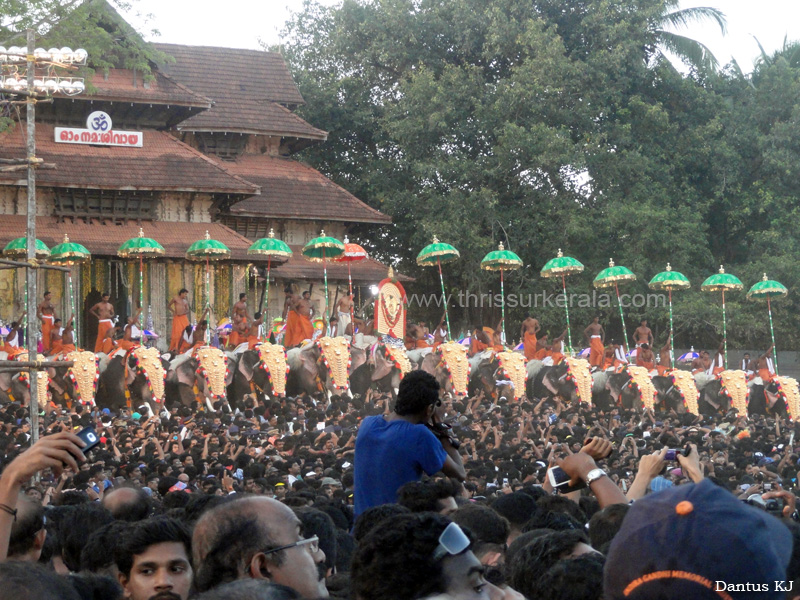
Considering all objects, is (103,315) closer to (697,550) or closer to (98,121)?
(98,121)

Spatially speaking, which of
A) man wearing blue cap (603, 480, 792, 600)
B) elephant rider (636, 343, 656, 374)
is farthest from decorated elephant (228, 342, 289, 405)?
man wearing blue cap (603, 480, 792, 600)

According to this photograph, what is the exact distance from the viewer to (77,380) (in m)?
18.2

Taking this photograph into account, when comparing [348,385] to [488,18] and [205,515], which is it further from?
[205,515]

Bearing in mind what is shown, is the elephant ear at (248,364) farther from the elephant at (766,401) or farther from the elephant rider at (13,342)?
the elephant at (766,401)

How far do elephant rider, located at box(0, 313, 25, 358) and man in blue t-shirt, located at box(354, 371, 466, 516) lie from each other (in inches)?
557

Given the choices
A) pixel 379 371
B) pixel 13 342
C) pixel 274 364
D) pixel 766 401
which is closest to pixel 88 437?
pixel 274 364

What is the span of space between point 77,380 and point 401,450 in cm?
1445

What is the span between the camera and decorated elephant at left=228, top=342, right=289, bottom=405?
19.8 metres

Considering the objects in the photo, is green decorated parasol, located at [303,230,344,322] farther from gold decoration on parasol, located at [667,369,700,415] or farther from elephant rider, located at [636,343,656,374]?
gold decoration on parasol, located at [667,369,700,415]

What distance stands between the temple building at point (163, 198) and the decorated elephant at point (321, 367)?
5525 millimetres

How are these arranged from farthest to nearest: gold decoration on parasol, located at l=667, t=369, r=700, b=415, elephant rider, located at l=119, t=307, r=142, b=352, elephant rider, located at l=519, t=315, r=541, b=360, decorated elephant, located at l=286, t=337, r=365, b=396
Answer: elephant rider, located at l=519, t=315, r=541, b=360, gold decoration on parasol, located at l=667, t=369, r=700, b=415, decorated elephant, located at l=286, t=337, r=365, b=396, elephant rider, located at l=119, t=307, r=142, b=352

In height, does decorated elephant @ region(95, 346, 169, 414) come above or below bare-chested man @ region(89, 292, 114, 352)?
below

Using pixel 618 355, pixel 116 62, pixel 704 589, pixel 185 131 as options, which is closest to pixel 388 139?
pixel 185 131

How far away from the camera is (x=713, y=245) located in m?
34.6
